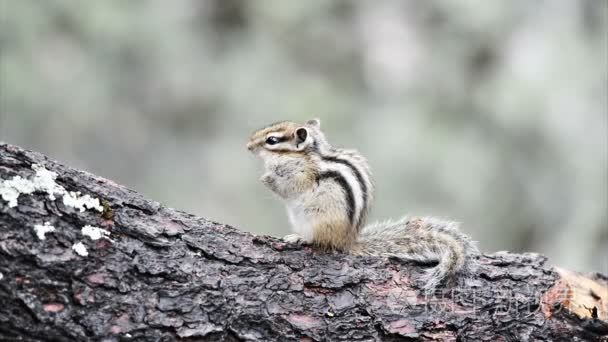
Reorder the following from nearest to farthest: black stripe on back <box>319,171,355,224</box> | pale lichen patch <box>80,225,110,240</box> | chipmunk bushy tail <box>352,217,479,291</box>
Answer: pale lichen patch <box>80,225,110,240</box>, chipmunk bushy tail <box>352,217,479,291</box>, black stripe on back <box>319,171,355,224</box>

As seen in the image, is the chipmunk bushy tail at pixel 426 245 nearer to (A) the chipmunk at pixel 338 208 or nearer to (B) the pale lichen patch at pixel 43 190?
(A) the chipmunk at pixel 338 208

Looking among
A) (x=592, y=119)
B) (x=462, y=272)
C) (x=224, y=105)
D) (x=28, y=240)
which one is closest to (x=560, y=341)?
(x=462, y=272)

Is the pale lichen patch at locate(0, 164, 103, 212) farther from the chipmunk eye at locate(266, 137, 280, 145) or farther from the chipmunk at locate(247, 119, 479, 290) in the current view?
→ the chipmunk eye at locate(266, 137, 280, 145)

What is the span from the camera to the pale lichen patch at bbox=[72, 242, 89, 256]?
2602mm

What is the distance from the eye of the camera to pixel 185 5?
28.5 feet

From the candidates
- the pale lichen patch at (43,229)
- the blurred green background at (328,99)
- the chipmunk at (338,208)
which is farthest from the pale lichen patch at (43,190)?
the blurred green background at (328,99)

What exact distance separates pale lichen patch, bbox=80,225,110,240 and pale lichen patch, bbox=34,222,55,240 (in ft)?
0.36

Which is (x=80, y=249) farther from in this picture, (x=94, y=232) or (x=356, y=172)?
(x=356, y=172)

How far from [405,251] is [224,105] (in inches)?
215

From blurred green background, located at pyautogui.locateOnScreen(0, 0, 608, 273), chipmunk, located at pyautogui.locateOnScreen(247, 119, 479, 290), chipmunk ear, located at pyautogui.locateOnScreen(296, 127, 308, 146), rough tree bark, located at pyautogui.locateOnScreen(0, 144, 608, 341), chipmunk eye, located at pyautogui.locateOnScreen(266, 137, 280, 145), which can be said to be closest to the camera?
rough tree bark, located at pyautogui.locateOnScreen(0, 144, 608, 341)

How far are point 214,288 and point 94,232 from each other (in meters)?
0.47

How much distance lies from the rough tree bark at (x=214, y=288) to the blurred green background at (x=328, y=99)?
15.2 ft

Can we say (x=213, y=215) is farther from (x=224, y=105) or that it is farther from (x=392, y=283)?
(x=392, y=283)

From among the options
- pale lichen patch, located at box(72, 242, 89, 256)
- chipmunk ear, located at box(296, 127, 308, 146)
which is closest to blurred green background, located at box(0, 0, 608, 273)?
chipmunk ear, located at box(296, 127, 308, 146)
